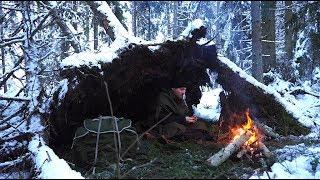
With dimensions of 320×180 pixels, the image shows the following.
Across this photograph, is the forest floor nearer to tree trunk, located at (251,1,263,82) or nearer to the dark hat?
the dark hat

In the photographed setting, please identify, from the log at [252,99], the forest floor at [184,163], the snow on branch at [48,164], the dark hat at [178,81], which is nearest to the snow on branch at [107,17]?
the dark hat at [178,81]

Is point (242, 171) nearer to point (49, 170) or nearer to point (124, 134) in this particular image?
point (124, 134)

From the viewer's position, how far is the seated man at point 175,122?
270 inches

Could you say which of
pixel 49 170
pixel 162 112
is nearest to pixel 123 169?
pixel 49 170

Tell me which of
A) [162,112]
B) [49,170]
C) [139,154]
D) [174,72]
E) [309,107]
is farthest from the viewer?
[309,107]

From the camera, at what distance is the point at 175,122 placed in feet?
23.0

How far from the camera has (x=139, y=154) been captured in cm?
561

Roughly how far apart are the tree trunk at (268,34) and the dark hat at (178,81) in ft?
15.5

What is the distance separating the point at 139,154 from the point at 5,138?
2123mm

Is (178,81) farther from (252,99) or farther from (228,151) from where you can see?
(228,151)

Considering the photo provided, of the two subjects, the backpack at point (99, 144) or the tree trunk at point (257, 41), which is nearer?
the backpack at point (99, 144)

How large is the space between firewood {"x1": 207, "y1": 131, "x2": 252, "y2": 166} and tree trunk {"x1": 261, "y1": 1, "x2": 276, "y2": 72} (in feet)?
21.5

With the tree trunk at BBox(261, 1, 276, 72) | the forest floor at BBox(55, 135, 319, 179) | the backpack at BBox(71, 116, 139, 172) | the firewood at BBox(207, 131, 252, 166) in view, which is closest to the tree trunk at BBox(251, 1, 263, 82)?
the tree trunk at BBox(261, 1, 276, 72)

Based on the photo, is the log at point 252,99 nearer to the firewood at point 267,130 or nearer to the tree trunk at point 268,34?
the firewood at point 267,130
